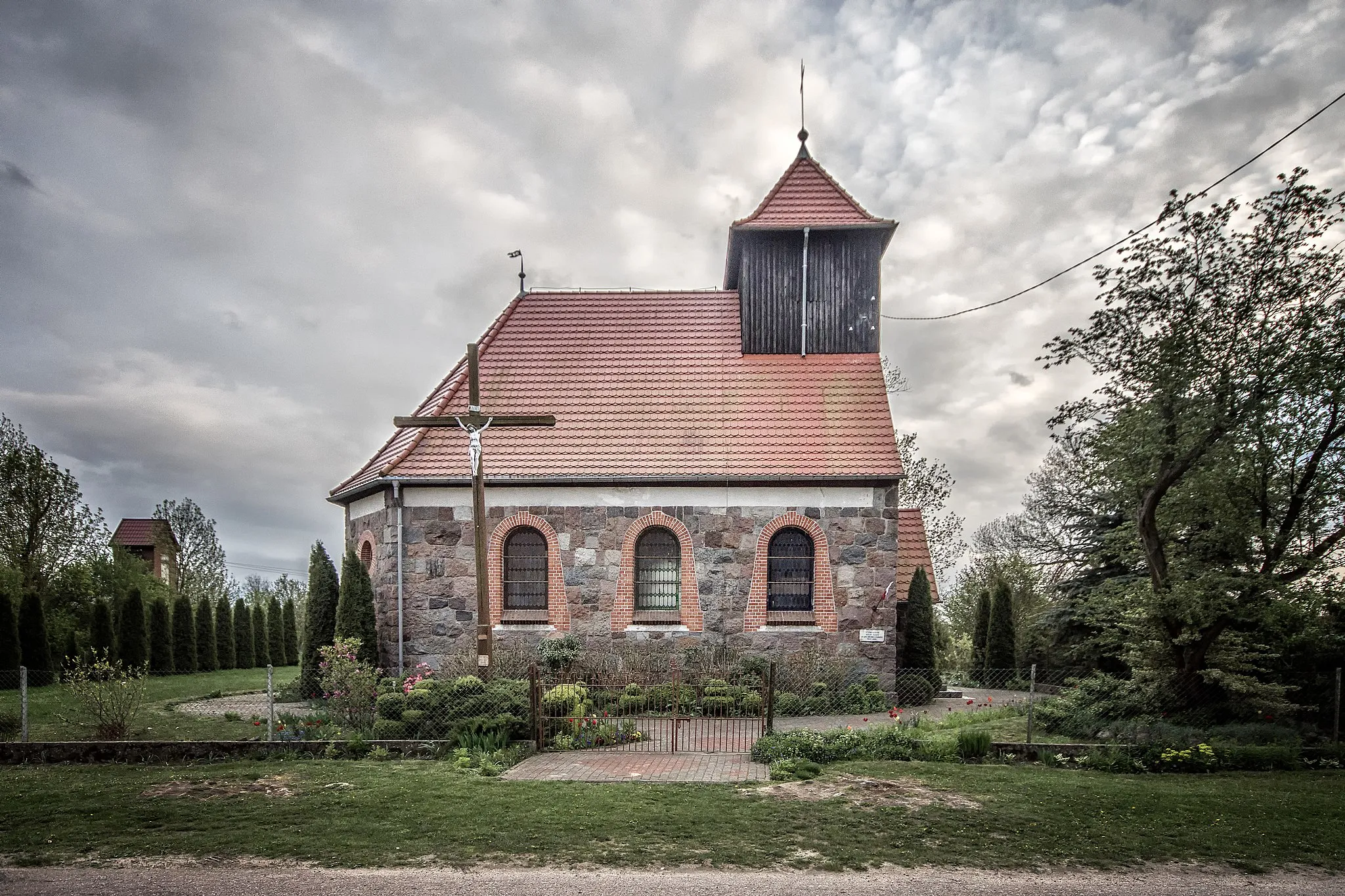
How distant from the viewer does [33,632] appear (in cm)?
2061

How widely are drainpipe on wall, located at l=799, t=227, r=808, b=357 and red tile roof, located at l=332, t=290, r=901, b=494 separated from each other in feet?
0.95

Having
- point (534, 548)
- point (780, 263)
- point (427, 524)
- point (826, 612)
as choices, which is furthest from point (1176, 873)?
point (780, 263)

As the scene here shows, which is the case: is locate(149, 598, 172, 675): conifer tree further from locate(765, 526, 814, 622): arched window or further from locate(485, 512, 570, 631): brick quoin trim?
locate(765, 526, 814, 622): arched window

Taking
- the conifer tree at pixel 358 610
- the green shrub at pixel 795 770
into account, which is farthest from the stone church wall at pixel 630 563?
the green shrub at pixel 795 770

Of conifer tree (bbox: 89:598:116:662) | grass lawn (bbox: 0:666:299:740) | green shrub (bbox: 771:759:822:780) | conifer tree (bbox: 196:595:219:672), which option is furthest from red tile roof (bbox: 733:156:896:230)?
conifer tree (bbox: 196:595:219:672)

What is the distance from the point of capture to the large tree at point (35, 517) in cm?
2350

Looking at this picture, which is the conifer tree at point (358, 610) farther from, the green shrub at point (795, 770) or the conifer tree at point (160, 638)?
the conifer tree at point (160, 638)

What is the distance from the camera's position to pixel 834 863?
593cm

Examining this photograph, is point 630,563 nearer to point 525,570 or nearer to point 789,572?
point 525,570

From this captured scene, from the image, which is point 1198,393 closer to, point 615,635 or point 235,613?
point 615,635

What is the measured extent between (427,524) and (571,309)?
613 cm

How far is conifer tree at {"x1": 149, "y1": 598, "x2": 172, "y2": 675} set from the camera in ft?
79.0

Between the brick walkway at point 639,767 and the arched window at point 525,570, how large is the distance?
5.52 metres

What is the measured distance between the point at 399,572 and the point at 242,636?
16731mm
